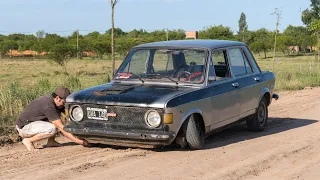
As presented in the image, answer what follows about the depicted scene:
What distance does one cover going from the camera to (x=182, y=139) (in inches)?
298

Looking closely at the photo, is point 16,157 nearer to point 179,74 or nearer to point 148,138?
point 148,138

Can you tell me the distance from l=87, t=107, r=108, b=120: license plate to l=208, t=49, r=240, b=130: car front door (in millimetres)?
1719

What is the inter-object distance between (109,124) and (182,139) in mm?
1106

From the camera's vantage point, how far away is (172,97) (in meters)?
7.14

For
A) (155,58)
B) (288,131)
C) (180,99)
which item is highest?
(155,58)

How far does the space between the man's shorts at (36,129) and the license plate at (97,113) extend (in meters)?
0.85

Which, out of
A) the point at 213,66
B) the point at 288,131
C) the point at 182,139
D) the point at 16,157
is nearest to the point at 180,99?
the point at 182,139

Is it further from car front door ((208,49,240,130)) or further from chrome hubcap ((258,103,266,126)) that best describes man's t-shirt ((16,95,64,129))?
chrome hubcap ((258,103,266,126))

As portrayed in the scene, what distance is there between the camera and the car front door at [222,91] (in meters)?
8.12

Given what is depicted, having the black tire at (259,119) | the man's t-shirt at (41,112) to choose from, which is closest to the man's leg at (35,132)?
the man's t-shirt at (41,112)

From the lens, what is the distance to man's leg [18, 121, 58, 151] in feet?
26.0

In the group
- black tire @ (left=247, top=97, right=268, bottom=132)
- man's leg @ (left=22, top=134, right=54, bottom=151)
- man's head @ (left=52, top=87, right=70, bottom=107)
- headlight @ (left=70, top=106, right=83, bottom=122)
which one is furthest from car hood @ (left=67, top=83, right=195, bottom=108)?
black tire @ (left=247, top=97, right=268, bottom=132)

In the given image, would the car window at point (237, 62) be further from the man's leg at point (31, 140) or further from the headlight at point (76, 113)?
the man's leg at point (31, 140)

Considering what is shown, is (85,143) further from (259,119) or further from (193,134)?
(259,119)
